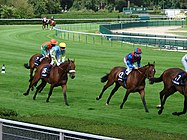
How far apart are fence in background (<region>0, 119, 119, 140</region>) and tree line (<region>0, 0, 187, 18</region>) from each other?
58.9 metres

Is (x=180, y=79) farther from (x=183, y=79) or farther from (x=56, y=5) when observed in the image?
(x=56, y=5)

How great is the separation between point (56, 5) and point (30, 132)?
76.6m

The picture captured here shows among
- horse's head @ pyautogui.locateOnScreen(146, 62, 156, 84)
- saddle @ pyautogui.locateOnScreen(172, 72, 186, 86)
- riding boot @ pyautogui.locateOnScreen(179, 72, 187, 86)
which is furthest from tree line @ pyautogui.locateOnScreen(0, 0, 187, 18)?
riding boot @ pyautogui.locateOnScreen(179, 72, 187, 86)

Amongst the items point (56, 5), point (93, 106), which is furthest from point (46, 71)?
point (56, 5)

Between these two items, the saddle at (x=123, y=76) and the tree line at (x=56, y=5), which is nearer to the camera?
the saddle at (x=123, y=76)

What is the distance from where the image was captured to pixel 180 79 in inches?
512

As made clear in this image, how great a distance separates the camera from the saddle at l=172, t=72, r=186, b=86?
508 inches

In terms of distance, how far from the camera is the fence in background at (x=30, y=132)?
709cm

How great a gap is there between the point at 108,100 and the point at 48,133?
7746mm

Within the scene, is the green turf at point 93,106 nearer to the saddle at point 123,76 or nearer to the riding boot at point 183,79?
the saddle at point 123,76

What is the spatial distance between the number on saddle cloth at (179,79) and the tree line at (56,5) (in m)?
54.3

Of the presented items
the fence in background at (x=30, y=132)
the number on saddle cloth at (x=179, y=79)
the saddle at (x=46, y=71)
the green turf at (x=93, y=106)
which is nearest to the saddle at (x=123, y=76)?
the green turf at (x=93, y=106)

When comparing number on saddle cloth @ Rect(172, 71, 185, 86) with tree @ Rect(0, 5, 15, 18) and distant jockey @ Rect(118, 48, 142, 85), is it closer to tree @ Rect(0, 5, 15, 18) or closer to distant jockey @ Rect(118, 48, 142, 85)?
distant jockey @ Rect(118, 48, 142, 85)

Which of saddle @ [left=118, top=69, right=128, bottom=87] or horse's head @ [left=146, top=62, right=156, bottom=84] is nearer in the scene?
horse's head @ [left=146, top=62, right=156, bottom=84]
